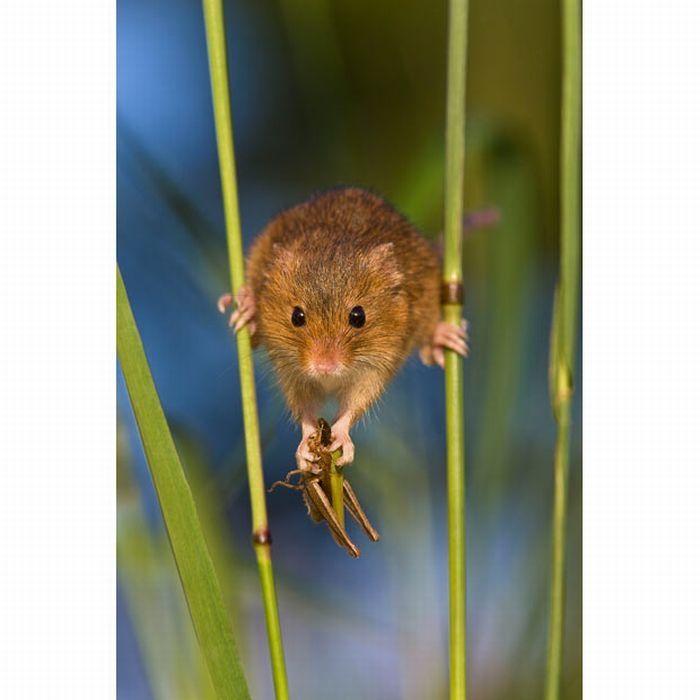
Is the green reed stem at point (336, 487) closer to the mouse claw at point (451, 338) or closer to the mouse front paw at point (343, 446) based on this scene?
the mouse front paw at point (343, 446)

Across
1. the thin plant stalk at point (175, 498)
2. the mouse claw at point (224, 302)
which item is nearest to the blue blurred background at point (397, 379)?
the mouse claw at point (224, 302)

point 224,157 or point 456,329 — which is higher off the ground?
point 224,157

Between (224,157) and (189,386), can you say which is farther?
(189,386)

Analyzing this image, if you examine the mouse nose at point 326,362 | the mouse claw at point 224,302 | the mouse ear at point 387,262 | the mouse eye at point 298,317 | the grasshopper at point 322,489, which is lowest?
the grasshopper at point 322,489

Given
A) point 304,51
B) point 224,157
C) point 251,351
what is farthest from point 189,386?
point 304,51

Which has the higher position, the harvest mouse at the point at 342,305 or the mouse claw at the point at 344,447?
the harvest mouse at the point at 342,305

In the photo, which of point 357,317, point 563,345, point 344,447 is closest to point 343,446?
point 344,447
